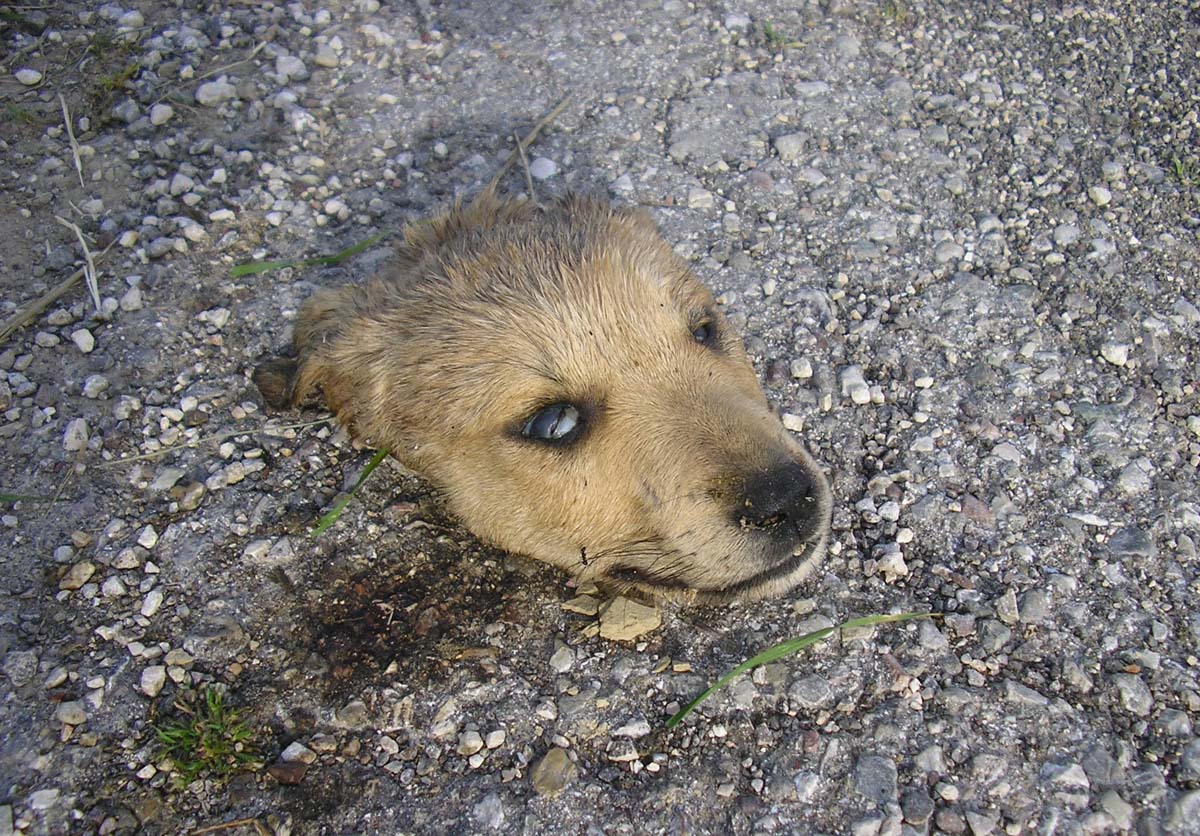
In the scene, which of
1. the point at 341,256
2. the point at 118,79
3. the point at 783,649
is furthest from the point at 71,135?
the point at 783,649

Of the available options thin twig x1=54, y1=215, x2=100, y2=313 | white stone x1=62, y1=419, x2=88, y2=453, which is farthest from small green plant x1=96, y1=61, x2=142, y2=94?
white stone x1=62, y1=419, x2=88, y2=453

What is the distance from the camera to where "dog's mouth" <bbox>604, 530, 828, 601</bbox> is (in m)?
4.17

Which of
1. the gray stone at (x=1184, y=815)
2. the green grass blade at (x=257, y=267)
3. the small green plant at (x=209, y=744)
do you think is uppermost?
the gray stone at (x=1184, y=815)

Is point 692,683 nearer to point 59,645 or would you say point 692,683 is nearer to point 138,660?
point 138,660

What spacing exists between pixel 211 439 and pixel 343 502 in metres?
0.86

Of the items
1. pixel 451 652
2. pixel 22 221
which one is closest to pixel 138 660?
pixel 451 652

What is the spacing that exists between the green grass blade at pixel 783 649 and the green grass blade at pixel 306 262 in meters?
3.27

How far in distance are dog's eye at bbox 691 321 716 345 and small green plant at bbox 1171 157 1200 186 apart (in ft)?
11.5

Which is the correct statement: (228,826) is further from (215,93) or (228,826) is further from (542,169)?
(215,93)

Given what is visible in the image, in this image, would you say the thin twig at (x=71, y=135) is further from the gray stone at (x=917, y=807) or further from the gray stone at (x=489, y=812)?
the gray stone at (x=917, y=807)

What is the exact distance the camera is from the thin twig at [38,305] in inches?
218

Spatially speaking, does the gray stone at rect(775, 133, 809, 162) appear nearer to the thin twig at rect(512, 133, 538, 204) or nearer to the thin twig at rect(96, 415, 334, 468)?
the thin twig at rect(512, 133, 538, 204)

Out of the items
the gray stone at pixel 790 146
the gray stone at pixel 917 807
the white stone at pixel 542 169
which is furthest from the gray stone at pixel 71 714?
the gray stone at pixel 790 146

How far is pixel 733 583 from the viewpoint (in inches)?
164
